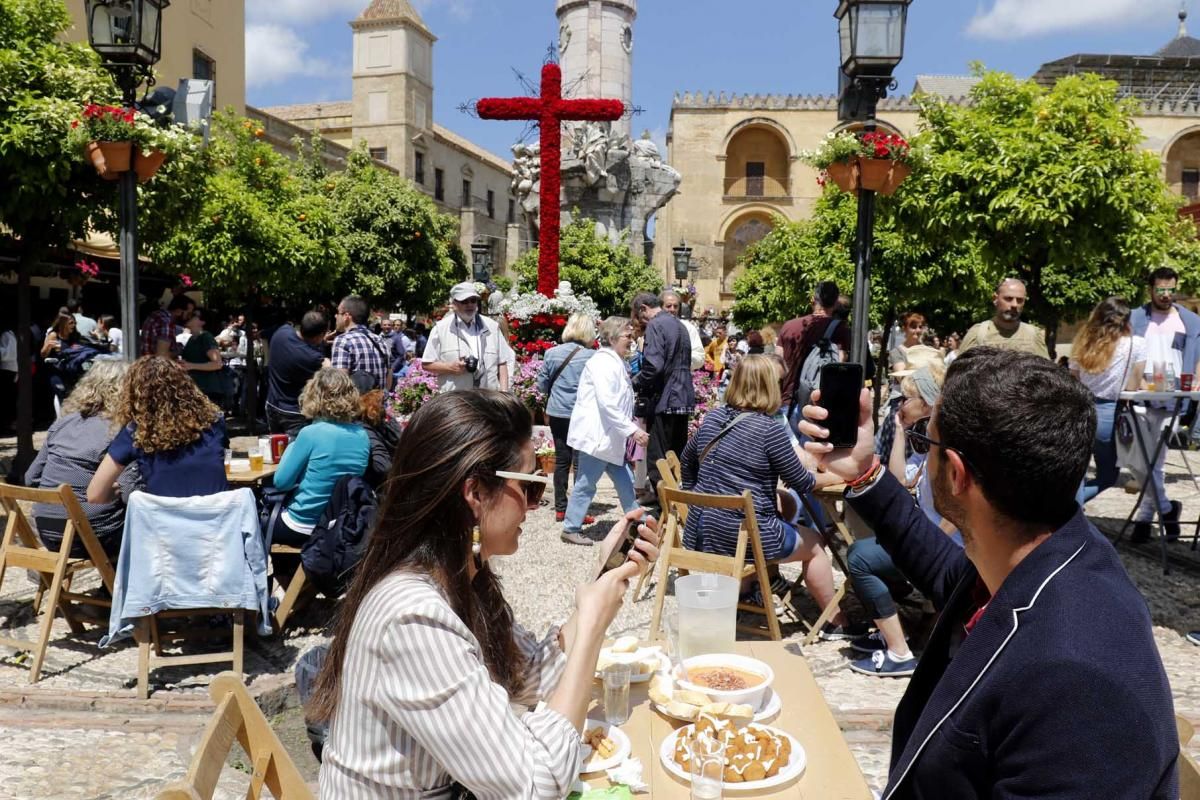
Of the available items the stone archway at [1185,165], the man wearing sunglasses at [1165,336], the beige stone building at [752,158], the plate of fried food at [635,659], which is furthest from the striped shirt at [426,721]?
the stone archway at [1185,165]

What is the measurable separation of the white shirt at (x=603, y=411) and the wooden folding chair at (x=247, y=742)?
15.3 ft

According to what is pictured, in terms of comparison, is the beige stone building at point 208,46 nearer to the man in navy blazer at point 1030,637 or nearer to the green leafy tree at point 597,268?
the green leafy tree at point 597,268

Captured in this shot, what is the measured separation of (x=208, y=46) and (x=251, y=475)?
20.1m

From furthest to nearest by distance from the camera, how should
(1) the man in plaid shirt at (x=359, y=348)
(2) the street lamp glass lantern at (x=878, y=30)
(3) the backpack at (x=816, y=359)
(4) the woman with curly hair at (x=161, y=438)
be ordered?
(1) the man in plaid shirt at (x=359, y=348)
(3) the backpack at (x=816, y=359)
(2) the street lamp glass lantern at (x=878, y=30)
(4) the woman with curly hair at (x=161, y=438)

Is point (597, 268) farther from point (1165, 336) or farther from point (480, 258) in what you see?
point (1165, 336)

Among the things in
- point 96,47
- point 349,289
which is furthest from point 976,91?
point 349,289

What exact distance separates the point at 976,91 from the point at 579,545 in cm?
699

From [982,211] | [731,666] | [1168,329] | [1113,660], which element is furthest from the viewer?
[982,211]

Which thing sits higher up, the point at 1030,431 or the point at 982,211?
the point at 982,211

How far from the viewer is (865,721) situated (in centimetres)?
371

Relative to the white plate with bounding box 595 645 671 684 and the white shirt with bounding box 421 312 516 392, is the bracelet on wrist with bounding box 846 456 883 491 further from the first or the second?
the white shirt with bounding box 421 312 516 392

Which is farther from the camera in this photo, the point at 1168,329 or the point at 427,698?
the point at 1168,329

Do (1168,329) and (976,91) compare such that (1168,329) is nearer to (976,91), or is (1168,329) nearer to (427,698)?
(976,91)

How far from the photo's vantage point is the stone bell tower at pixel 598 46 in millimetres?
22047
